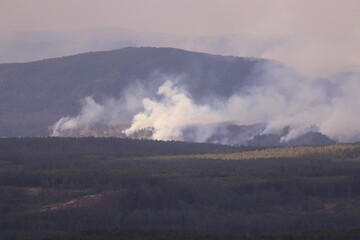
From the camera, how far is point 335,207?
16900cm

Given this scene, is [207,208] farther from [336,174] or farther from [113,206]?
[336,174]

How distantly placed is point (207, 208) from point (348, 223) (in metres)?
21.9

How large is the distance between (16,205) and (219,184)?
1271 inches

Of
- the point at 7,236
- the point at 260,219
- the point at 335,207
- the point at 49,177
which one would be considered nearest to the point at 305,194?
the point at 335,207

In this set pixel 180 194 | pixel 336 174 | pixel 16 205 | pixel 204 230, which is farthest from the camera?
pixel 336 174

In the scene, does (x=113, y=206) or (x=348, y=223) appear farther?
(x=113, y=206)

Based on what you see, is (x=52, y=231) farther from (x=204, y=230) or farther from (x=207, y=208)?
(x=207, y=208)

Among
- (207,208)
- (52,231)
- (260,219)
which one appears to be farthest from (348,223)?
(52,231)

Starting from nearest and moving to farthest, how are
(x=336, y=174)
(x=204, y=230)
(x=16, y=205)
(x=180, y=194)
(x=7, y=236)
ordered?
(x=7, y=236), (x=204, y=230), (x=16, y=205), (x=180, y=194), (x=336, y=174)

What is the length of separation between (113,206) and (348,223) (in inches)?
1223

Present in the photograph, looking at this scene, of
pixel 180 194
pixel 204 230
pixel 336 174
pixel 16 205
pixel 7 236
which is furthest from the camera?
pixel 336 174

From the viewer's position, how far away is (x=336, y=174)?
193 meters

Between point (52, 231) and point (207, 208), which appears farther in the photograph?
point (207, 208)

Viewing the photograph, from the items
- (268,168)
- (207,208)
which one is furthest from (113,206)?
(268,168)
